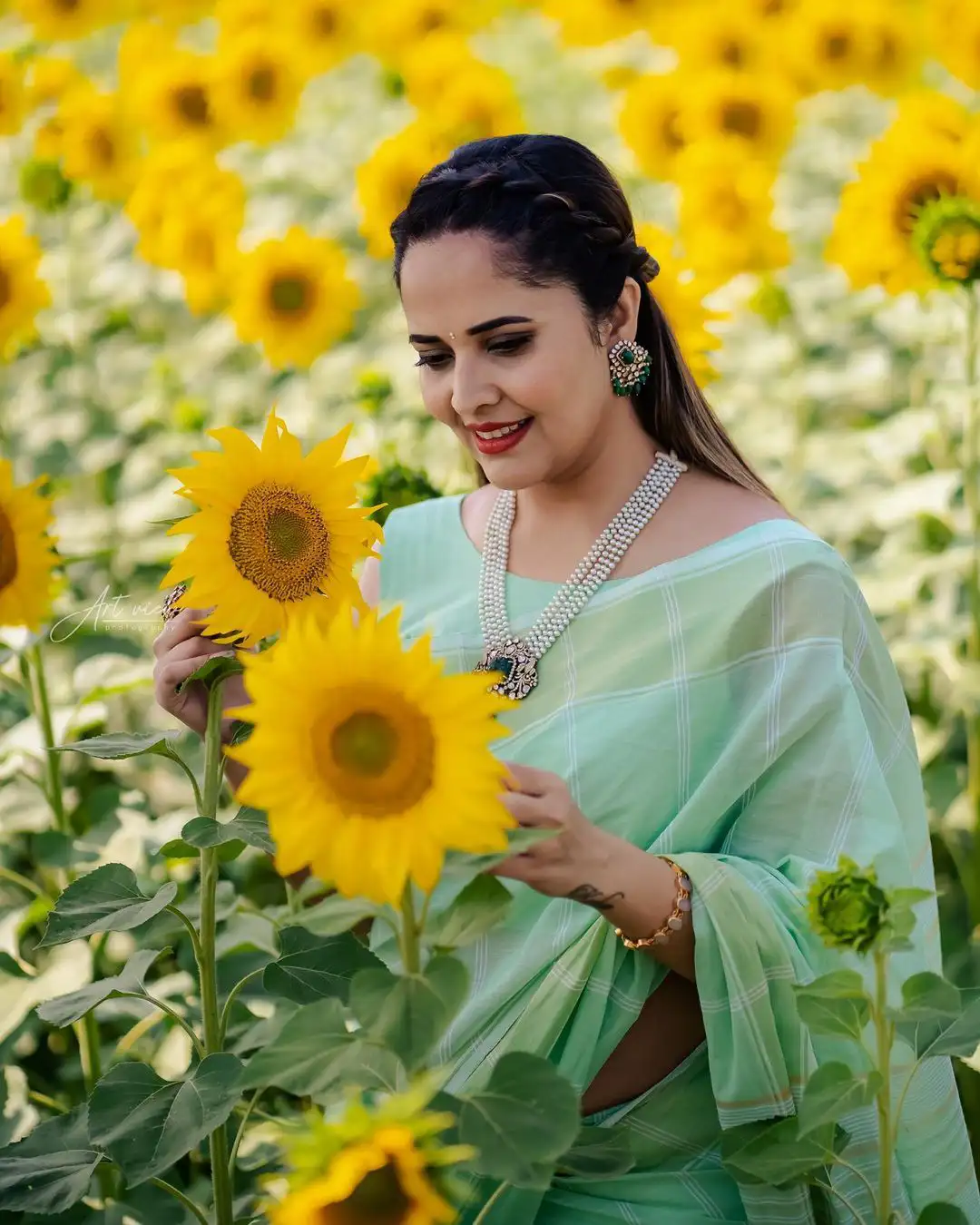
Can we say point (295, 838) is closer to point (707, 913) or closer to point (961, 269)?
point (707, 913)

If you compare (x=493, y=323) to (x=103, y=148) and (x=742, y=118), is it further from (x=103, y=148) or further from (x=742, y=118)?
(x=103, y=148)

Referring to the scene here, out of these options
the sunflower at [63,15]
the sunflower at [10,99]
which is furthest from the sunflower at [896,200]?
the sunflower at [63,15]

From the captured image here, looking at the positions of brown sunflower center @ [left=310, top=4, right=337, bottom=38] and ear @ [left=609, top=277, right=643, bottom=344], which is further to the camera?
brown sunflower center @ [left=310, top=4, right=337, bottom=38]

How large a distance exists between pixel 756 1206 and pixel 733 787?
1.41ft

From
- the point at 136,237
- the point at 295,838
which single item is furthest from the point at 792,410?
the point at 295,838

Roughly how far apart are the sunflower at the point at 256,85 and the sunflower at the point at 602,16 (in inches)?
33.1

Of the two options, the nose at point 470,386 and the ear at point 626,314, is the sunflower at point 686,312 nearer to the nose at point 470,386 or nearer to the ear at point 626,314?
the ear at point 626,314

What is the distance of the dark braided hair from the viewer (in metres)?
1.71

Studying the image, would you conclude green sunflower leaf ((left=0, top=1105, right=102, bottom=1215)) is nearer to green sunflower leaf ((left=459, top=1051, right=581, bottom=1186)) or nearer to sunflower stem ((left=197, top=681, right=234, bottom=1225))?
sunflower stem ((left=197, top=681, right=234, bottom=1225))

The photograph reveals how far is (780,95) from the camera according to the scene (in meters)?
3.69

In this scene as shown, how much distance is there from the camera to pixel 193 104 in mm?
4082

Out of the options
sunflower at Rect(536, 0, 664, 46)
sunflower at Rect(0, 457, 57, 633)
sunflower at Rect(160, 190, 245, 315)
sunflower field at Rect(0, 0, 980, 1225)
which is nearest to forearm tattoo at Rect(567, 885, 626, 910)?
sunflower field at Rect(0, 0, 980, 1225)

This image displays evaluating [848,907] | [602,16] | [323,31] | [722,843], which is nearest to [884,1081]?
[848,907]

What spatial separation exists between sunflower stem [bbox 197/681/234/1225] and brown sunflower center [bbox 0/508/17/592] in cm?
32
